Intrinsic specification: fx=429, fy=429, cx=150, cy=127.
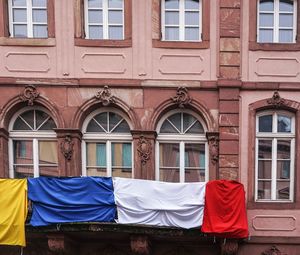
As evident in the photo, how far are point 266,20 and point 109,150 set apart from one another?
5.02 m

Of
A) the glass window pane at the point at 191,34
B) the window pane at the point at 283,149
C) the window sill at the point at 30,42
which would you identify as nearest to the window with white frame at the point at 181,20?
the glass window pane at the point at 191,34

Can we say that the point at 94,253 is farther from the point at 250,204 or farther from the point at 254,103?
the point at 254,103

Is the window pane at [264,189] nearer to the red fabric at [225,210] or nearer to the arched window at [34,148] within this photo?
the red fabric at [225,210]

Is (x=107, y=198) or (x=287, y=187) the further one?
(x=287, y=187)

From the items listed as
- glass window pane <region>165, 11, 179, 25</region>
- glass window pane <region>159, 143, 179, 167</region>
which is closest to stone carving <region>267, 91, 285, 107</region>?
glass window pane <region>159, 143, 179, 167</region>

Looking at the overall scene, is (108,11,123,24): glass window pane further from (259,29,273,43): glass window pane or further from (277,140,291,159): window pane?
(277,140,291,159): window pane

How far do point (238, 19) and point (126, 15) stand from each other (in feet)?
8.82

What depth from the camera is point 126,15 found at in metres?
10.3

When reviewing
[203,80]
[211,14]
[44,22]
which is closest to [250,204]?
[203,80]

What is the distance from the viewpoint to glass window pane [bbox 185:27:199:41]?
34.5 ft

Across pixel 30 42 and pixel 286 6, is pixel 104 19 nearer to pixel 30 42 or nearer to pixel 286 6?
pixel 30 42

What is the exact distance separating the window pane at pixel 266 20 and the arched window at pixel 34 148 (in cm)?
568

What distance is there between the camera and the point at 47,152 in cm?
1047

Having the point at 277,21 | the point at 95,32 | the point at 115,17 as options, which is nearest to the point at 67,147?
the point at 95,32
